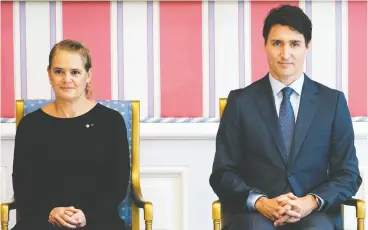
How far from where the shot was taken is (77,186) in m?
2.95

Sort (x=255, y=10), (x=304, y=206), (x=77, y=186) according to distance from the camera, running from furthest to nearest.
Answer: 1. (x=255, y=10)
2. (x=77, y=186)
3. (x=304, y=206)

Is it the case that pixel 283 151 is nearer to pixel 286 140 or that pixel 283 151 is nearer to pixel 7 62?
pixel 286 140

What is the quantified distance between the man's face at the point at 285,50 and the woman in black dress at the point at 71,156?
2.19 feet

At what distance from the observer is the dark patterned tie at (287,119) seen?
2.87 m

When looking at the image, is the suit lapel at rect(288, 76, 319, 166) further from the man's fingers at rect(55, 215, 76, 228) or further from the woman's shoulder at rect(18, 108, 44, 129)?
the woman's shoulder at rect(18, 108, 44, 129)

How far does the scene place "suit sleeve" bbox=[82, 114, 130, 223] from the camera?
115 inches

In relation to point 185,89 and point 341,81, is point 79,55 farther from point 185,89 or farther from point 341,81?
point 341,81

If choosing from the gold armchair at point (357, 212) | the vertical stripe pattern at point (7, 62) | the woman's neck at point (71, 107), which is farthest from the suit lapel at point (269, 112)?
the vertical stripe pattern at point (7, 62)

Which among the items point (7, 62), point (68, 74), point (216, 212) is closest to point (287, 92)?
point (216, 212)

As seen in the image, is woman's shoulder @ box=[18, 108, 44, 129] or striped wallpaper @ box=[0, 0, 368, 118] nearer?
woman's shoulder @ box=[18, 108, 44, 129]

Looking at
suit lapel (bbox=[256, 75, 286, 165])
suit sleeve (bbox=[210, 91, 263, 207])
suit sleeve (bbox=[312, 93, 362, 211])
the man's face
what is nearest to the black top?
suit sleeve (bbox=[210, 91, 263, 207])

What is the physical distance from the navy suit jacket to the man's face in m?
0.10

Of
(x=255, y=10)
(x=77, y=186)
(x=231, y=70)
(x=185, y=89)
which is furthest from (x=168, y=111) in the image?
(x=77, y=186)

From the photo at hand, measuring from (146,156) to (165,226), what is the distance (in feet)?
1.20
